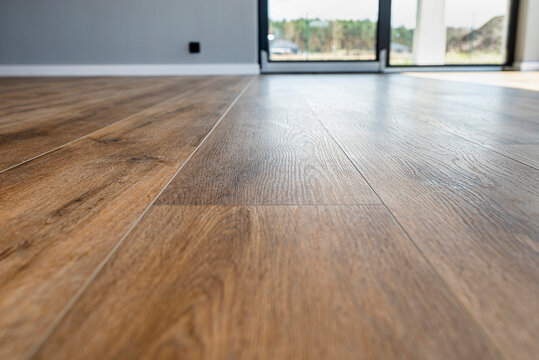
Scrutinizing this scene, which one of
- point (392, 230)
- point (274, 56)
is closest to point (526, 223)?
point (392, 230)

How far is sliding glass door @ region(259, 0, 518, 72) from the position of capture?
432 cm

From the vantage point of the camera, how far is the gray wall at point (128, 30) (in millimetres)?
4246

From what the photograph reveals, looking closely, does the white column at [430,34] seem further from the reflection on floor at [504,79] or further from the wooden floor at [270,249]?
the wooden floor at [270,249]

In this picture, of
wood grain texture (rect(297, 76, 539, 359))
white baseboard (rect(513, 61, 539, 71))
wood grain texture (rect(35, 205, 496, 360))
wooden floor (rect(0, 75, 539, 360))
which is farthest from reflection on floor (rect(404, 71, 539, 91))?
wood grain texture (rect(35, 205, 496, 360))

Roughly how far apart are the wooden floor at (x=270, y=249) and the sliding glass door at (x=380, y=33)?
11.9ft

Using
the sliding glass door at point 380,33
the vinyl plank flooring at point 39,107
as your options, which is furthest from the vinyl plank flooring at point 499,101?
the sliding glass door at point 380,33

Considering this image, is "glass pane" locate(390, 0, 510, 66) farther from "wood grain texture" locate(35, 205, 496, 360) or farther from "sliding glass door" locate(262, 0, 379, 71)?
"wood grain texture" locate(35, 205, 496, 360)

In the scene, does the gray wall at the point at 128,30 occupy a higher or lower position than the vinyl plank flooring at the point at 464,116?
higher

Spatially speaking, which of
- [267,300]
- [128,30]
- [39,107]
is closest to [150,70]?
[128,30]

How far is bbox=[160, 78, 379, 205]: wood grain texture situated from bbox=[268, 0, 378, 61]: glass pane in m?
3.38

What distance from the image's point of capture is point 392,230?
0.47 m

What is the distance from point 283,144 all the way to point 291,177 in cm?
28

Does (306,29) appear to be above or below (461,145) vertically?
above

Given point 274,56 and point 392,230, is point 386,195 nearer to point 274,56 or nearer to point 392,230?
point 392,230
